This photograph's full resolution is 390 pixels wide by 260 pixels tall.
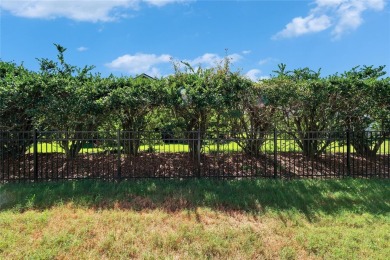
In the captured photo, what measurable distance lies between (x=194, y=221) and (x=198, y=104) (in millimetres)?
2885

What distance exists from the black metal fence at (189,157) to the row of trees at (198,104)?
0.28ft

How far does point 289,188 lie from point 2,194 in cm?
542

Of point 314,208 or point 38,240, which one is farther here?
point 314,208

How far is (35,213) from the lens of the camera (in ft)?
15.9

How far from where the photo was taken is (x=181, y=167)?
7.38 metres

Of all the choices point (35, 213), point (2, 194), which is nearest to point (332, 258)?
point (35, 213)

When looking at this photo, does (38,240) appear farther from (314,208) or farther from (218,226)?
(314,208)

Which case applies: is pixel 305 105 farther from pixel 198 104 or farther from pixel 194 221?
pixel 194 221

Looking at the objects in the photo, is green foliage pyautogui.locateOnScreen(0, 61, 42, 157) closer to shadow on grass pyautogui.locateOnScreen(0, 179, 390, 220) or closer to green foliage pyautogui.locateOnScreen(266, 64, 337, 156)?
shadow on grass pyautogui.locateOnScreen(0, 179, 390, 220)

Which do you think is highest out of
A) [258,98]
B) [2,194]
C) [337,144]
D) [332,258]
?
[258,98]

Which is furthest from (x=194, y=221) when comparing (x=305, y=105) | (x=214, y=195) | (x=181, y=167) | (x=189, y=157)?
(x=305, y=105)

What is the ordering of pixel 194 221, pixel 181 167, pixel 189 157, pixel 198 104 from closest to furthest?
pixel 194 221
pixel 198 104
pixel 181 167
pixel 189 157

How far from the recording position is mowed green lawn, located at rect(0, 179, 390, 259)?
391 cm

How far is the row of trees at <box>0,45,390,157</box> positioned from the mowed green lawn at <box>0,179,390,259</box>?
1.66m
